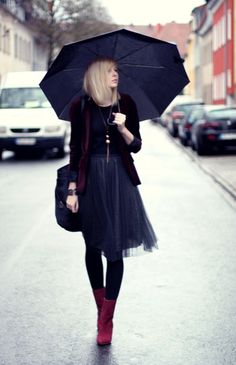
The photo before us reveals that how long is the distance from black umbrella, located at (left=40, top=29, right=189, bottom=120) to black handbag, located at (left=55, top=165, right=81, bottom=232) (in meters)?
0.54

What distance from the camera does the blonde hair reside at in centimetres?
471

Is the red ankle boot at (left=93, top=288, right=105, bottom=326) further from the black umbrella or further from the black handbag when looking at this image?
the black umbrella

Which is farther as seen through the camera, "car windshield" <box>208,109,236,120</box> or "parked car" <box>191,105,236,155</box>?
"car windshield" <box>208,109,236,120</box>

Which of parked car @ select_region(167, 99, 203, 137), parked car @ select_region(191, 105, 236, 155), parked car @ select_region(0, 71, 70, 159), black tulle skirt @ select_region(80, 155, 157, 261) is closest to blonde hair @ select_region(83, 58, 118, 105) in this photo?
Answer: black tulle skirt @ select_region(80, 155, 157, 261)

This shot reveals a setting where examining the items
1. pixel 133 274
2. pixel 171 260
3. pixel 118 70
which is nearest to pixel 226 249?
pixel 171 260

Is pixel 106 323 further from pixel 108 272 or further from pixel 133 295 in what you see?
pixel 133 295

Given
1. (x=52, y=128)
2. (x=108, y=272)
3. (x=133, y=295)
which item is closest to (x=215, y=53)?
(x=52, y=128)

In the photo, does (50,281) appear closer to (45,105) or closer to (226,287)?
(226,287)

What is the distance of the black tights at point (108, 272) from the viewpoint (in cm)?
494

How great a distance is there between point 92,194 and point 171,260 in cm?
297

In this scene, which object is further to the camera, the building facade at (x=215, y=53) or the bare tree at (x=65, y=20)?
the bare tree at (x=65, y=20)

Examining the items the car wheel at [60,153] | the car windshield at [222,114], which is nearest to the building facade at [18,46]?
the car windshield at [222,114]

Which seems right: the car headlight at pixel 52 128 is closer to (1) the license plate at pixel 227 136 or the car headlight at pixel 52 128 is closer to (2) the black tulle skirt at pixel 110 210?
(1) the license plate at pixel 227 136

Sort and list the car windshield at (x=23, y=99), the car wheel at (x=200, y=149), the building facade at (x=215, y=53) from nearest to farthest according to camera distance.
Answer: the car windshield at (x=23, y=99)
the car wheel at (x=200, y=149)
the building facade at (x=215, y=53)
